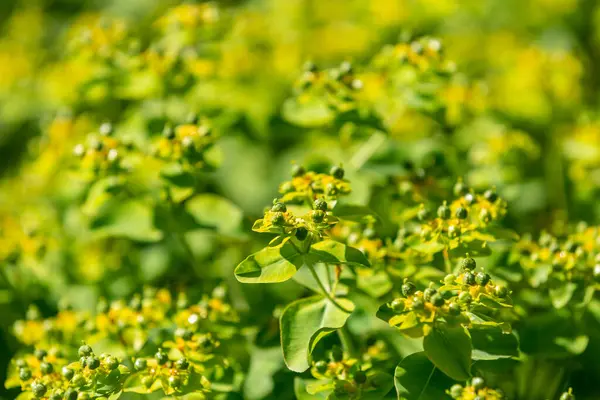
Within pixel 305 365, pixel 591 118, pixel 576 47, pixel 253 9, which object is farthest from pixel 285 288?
pixel 576 47

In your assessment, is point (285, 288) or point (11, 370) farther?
point (285, 288)

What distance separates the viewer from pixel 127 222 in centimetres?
314

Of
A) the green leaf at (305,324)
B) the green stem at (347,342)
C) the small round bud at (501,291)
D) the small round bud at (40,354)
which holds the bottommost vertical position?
the green stem at (347,342)

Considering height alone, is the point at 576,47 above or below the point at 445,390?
below

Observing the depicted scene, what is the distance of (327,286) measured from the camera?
2.64 m

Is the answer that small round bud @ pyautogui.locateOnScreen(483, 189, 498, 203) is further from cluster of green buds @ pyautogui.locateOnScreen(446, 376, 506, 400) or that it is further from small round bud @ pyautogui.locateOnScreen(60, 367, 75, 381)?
small round bud @ pyautogui.locateOnScreen(60, 367, 75, 381)

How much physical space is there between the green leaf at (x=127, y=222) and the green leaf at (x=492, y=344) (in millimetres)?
1388

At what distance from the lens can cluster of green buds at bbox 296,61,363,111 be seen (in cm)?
312

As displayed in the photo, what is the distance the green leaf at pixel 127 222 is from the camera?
3080mm

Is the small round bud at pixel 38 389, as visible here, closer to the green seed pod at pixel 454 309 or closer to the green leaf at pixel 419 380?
the green leaf at pixel 419 380

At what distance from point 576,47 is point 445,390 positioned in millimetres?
3601

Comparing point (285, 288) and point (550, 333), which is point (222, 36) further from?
point (550, 333)

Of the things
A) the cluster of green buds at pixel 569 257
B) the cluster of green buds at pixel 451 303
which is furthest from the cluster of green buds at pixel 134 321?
the cluster of green buds at pixel 569 257

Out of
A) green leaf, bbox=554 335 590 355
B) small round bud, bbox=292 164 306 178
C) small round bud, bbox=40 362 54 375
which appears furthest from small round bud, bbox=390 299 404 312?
small round bud, bbox=40 362 54 375
